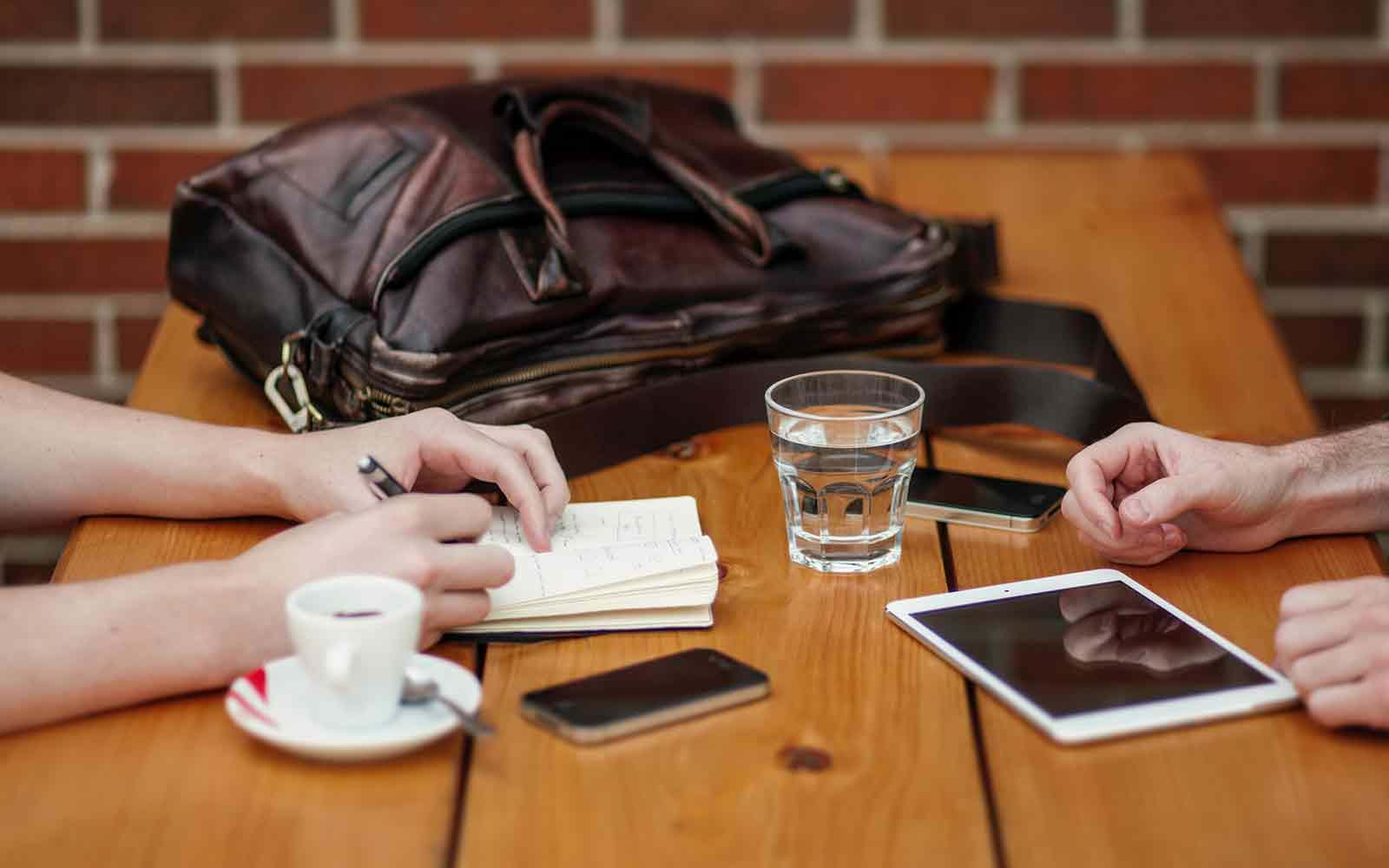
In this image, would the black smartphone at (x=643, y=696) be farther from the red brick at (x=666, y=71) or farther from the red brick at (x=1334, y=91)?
the red brick at (x=1334, y=91)

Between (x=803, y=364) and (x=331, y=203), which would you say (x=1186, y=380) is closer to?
(x=803, y=364)

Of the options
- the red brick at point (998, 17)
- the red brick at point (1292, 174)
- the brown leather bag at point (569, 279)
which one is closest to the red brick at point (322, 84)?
the red brick at point (998, 17)

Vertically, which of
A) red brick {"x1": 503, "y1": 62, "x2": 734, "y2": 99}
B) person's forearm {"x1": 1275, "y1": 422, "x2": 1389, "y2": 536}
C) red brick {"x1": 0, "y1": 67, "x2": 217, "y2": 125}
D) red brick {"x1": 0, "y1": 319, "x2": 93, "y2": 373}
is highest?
red brick {"x1": 503, "y1": 62, "x2": 734, "y2": 99}

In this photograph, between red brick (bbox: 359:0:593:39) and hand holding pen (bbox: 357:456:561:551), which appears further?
red brick (bbox: 359:0:593:39)

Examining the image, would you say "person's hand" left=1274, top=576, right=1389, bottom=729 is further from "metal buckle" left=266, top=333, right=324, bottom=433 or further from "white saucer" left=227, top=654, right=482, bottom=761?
"metal buckle" left=266, top=333, right=324, bottom=433

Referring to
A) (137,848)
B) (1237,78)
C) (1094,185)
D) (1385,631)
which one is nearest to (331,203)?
(137,848)

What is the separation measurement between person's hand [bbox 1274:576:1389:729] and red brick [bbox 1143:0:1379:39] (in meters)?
1.54

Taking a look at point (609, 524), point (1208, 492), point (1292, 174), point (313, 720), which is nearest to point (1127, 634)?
point (1208, 492)

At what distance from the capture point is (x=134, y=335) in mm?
2332

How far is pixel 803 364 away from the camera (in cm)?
139

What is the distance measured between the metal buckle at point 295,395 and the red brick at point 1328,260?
62.9 inches

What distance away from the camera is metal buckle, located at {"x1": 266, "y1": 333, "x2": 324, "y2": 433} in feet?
4.15

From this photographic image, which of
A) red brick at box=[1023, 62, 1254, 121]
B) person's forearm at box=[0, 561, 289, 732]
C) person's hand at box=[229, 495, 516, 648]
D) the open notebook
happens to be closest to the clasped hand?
the open notebook

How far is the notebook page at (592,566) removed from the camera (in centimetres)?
98
